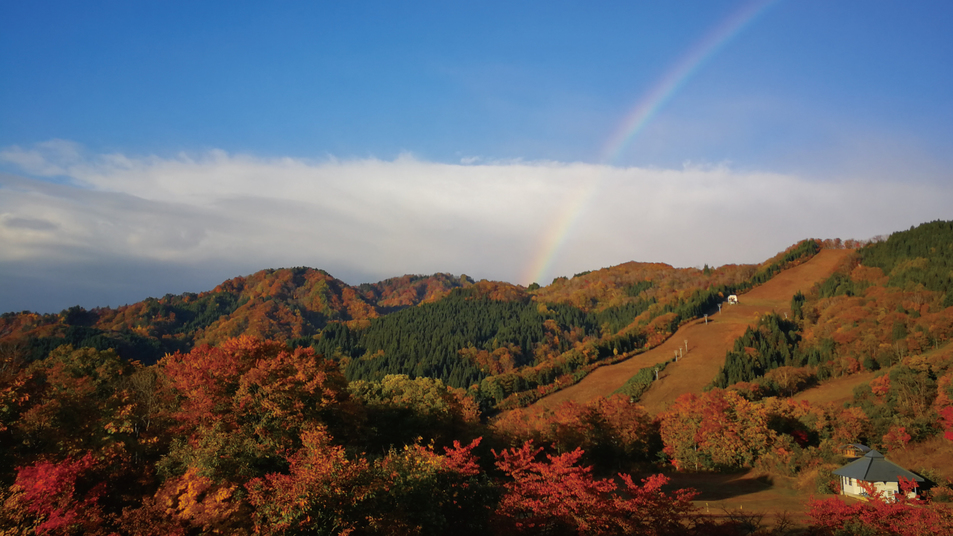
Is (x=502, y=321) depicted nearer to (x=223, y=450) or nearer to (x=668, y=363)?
(x=668, y=363)

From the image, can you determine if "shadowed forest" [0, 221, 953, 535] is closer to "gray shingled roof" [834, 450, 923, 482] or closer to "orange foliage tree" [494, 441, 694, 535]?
"orange foliage tree" [494, 441, 694, 535]

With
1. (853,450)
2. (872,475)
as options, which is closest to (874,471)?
(872,475)

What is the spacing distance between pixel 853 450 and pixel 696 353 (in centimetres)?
7908

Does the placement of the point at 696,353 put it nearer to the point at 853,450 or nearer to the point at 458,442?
the point at 853,450

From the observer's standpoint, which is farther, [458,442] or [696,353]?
[696,353]

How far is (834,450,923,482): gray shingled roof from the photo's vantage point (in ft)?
116

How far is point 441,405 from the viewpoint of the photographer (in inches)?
1646

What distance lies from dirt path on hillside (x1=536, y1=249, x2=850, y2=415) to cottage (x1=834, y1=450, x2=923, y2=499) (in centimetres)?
5116

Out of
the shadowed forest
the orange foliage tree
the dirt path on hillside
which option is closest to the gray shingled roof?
the shadowed forest

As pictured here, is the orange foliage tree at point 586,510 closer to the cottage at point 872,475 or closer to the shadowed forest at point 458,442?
the shadowed forest at point 458,442

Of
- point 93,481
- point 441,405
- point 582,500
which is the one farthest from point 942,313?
point 93,481

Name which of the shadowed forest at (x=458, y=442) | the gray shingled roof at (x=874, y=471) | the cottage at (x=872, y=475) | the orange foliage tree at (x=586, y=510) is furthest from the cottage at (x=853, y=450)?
the orange foliage tree at (x=586, y=510)

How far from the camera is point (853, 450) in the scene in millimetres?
47188

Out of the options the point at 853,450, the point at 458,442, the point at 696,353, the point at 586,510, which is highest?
the point at 458,442
